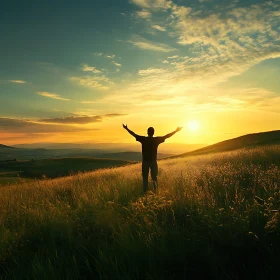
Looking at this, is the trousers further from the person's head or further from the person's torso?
the person's head

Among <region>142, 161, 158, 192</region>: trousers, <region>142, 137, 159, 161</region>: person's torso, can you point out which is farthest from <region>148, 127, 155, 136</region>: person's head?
<region>142, 161, 158, 192</region>: trousers

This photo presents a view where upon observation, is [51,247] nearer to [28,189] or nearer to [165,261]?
[165,261]

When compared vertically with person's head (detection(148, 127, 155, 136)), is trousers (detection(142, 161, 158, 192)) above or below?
below

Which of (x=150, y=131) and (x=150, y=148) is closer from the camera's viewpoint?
(x=150, y=148)

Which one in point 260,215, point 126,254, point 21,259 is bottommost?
point 21,259

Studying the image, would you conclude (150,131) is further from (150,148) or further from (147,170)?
(147,170)

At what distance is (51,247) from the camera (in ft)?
15.4

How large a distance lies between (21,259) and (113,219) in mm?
1884

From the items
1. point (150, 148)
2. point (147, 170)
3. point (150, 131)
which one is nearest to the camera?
point (147, 170)

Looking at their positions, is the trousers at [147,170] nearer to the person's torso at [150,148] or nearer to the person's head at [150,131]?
the person's torso at [150,148]

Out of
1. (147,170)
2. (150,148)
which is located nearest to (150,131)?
(150,148)

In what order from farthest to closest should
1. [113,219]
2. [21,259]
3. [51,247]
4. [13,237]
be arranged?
[113,219], [13,237], [51,247], [21,259]

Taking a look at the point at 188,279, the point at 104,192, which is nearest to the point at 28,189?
the point at 104,192

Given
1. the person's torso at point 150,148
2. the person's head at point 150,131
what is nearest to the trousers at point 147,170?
the person's torso at point 150,148
